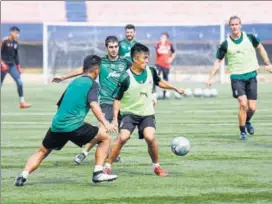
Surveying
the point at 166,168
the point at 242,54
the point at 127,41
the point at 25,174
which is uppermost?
the point at 127,41

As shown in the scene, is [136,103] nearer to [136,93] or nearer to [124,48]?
[136,93]

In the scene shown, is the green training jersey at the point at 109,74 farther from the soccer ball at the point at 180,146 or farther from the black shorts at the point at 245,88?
the black shorts at the point at 245,88

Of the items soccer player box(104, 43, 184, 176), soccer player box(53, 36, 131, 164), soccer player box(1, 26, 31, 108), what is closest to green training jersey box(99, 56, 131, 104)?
soccer player box(53, 36, 131, 164)

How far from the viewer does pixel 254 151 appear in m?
13.9

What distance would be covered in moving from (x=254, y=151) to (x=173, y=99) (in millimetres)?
15064

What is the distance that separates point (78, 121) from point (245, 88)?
5.87 meters

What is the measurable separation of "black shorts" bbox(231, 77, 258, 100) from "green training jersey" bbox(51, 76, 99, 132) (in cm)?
559

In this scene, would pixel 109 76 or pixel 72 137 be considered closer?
pixel 72 137

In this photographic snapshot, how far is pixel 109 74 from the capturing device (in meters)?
13.1

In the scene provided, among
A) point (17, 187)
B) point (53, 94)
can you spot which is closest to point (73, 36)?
point (53, 94)

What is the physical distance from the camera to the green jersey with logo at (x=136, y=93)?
11.7m

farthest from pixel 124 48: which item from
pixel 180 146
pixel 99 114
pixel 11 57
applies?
pixel 11 57

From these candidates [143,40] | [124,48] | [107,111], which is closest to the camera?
[107,111]

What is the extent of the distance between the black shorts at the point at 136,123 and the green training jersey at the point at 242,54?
A: 464cm
